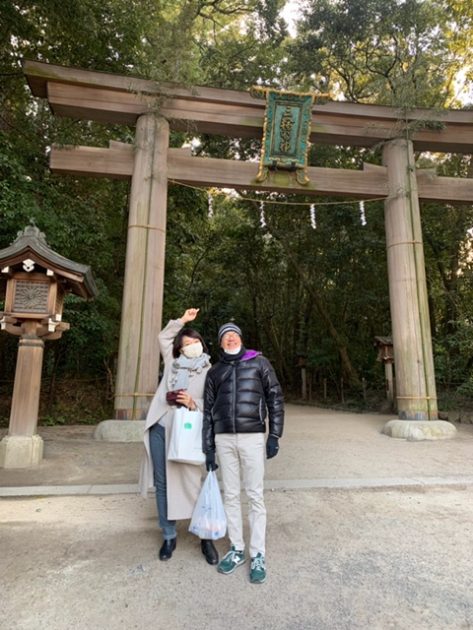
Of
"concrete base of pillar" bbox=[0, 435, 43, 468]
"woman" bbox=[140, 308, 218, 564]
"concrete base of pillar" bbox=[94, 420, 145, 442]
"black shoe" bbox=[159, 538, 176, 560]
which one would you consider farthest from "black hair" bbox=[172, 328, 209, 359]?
"concrete base of pillar" bbox=[94, 420, 145, 442]

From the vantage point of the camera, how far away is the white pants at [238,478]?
2494 mm

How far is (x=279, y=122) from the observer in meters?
7.60

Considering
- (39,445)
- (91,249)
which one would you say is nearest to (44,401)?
(91,249)

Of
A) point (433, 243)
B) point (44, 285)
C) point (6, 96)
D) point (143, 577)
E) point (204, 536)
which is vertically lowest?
point (143, 577)

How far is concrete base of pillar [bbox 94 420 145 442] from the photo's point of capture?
6305mm

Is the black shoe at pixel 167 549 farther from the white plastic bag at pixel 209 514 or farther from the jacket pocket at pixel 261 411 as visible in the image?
the jacket pocket at pixel 261 411

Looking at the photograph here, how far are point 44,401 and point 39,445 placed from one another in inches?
229

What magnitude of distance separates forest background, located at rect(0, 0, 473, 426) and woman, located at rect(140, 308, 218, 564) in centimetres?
553

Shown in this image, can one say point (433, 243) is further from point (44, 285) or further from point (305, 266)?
point (44, 285)

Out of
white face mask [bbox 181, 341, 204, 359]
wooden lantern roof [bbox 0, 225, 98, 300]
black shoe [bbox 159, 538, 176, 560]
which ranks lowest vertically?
black shoe [bbox 159, 538, 176, 560]

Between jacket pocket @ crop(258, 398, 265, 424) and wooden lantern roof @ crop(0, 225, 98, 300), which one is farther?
wooden lantern roof @ crop(0, 225, 98, 300)

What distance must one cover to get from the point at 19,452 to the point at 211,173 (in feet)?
18.0

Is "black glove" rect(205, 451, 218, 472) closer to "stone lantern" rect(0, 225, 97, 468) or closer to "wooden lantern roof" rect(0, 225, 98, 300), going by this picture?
"stone lantern" rect(0, 225, 97, 468)

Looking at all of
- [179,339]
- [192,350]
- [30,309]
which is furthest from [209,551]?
[30,309]
